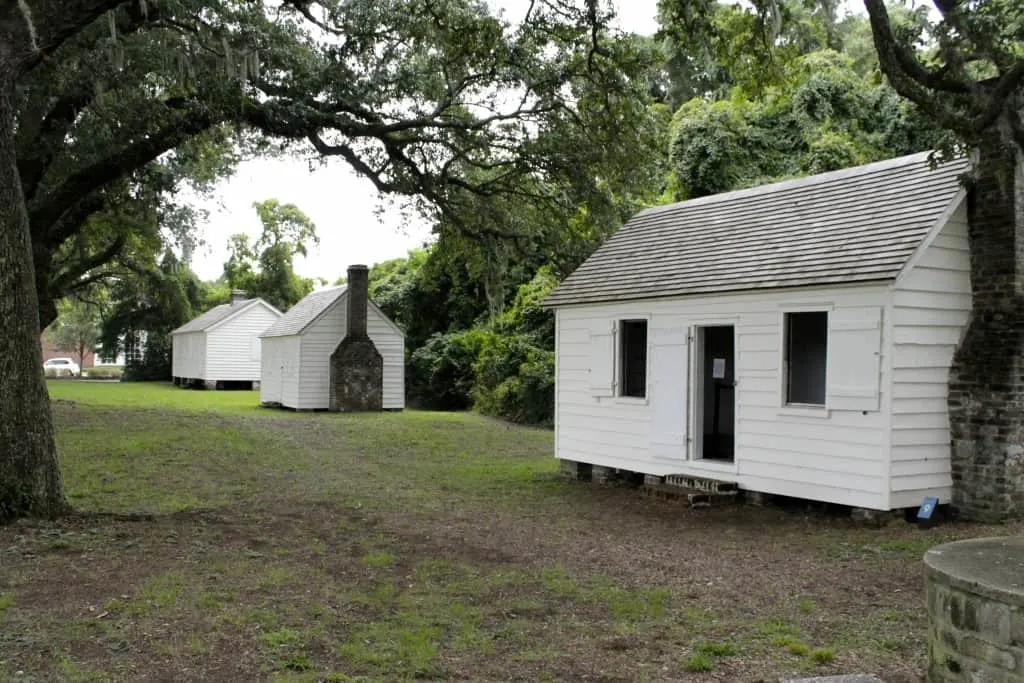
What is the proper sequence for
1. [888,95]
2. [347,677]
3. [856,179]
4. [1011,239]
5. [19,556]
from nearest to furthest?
[347,677], [19,556], [1011,239], [856,179], [888,95]

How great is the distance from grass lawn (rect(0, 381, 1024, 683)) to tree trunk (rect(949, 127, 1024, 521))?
0.55 meters

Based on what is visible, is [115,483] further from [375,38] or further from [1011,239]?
[1011,239]

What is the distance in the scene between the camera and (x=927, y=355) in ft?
33.6

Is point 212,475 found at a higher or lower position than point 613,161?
lower

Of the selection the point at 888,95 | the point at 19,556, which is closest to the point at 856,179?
the point at 19,556

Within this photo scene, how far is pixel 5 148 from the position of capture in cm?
927

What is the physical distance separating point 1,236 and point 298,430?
1406 centimetres

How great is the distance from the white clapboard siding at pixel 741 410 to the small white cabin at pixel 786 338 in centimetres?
2

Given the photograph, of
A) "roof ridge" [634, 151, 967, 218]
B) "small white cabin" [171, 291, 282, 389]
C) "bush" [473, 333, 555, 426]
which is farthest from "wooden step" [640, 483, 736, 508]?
"small white cabin" [171, 291, 282, 389]

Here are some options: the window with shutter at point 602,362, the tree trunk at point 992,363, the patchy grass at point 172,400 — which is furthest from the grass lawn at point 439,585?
the patchy grass at point 172,400

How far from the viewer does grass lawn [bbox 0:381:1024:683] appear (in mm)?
5730

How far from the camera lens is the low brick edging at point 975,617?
463 cm

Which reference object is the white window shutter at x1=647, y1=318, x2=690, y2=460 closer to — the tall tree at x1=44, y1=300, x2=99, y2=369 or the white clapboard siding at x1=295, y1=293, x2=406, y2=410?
the white clapboard siding at x1=295, y1=293, x2=406, y2=410

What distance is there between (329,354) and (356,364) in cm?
108
